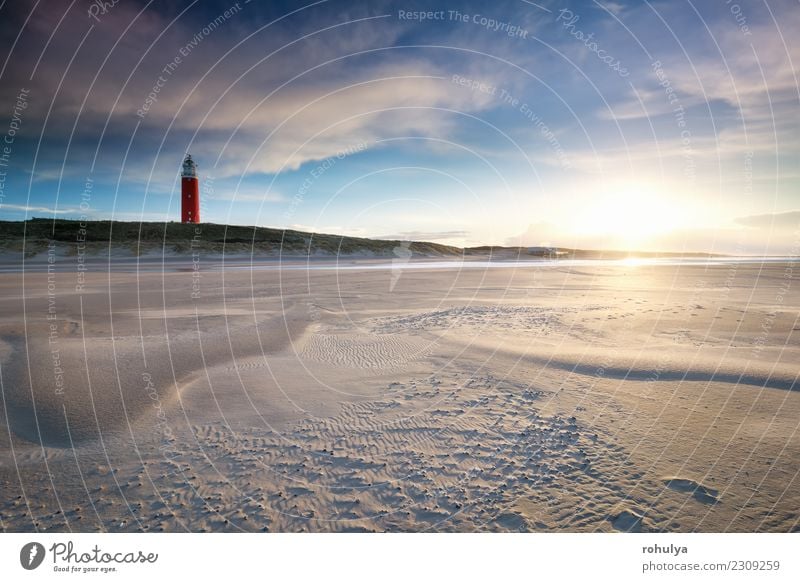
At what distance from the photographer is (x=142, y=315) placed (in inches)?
549

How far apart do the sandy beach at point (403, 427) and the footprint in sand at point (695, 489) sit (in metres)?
0.02

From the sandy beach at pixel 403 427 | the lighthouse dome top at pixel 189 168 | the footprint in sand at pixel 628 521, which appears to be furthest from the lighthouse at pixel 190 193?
the footprint in sand at pixel 628 521

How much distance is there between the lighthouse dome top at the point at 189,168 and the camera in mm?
68938

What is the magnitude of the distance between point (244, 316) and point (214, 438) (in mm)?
9261

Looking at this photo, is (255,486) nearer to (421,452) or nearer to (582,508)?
(421,452)

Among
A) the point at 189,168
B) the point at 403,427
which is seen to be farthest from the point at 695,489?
the point at 189,168

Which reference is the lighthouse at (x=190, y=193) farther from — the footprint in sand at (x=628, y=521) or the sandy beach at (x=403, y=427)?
the footprint in sand at (x=628, y=521)

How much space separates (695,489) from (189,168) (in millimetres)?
81625

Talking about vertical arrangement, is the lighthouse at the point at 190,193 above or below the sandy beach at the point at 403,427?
above

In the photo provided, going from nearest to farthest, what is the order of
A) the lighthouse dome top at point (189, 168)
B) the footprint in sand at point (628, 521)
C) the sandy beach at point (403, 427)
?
the footprint in sand at point (628, 521), the sandy beach at point (403, 427), the lighthouse dome top at point (189, 168)

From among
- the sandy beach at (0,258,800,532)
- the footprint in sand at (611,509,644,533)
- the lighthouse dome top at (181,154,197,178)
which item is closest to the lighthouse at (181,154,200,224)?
the lighthouse dome top at (181,154,197,178)

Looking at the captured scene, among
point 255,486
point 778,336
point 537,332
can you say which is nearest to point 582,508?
point 255,486

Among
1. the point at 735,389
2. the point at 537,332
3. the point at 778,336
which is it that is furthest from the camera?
the point at 537,332

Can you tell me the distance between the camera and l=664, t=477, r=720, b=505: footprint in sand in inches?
162
